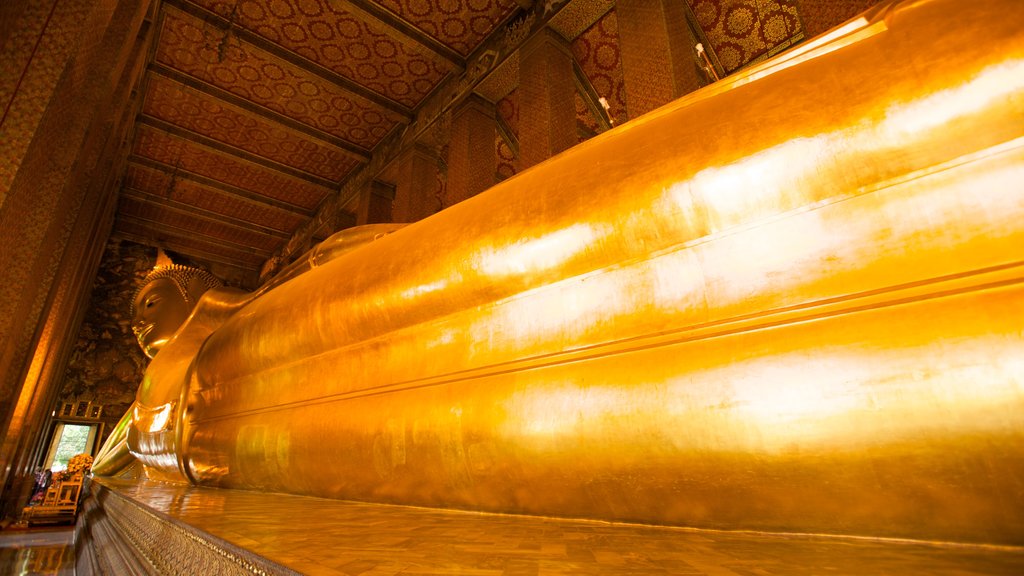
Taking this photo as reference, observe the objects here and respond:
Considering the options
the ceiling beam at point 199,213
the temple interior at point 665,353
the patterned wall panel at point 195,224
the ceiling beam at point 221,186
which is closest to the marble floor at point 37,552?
the temple interior at point 665,353

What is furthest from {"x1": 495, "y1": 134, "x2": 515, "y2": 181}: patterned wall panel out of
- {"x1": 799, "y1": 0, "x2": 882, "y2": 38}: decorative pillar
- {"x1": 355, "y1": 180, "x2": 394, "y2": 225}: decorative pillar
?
{"x1": 799, "y1": 0, "x2": 882, "y2": 38}: decorative pillar

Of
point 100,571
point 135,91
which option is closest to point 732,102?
point 100,571

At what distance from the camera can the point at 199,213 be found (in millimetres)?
6375

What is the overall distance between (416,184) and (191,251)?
4751 mm

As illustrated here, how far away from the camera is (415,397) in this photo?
0.75 metres

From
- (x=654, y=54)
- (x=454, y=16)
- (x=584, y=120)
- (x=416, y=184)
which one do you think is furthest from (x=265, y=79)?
(x=654, y=54)

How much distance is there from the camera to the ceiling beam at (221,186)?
5430 mm

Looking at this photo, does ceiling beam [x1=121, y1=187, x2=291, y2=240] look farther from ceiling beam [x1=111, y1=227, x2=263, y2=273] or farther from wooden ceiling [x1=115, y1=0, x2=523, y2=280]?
ceiling beam [x1=111, y1=227, x2=263, y2=273]

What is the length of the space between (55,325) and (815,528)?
5084 mm

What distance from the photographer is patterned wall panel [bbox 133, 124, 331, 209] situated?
5.11m

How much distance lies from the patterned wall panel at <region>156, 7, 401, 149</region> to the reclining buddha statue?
4.45m

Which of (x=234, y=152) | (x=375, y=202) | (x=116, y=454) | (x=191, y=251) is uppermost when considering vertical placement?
(x=234, y=152)

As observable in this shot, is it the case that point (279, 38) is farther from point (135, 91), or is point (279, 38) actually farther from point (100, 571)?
point (100, 571)

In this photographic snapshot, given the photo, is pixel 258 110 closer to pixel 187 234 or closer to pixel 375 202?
pixel 375 202
